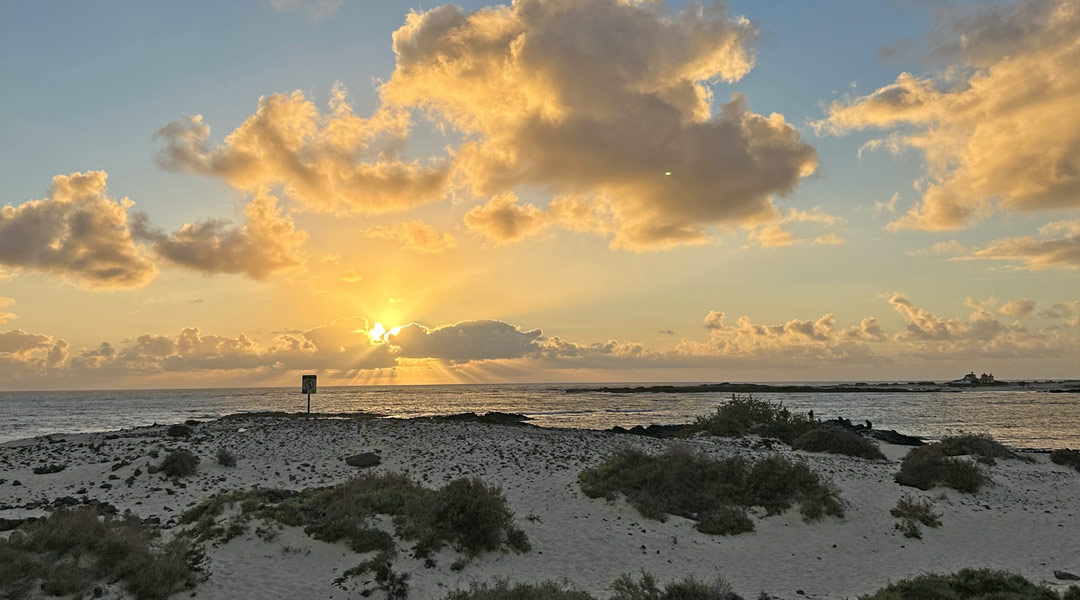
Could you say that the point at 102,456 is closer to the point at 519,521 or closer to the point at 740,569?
the point at 519,521

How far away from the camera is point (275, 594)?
39.7 ft

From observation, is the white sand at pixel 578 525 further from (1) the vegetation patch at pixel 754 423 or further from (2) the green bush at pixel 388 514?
(1) the vegetation patch at pixel 754 423

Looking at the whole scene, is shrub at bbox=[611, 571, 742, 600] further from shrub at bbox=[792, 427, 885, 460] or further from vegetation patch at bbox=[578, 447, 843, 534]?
shrub at bbox=[792, 427, 885, 460]

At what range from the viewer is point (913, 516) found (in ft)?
Answer: 61.5

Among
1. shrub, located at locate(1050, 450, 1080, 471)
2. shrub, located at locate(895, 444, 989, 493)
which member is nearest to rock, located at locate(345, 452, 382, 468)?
shrub, located at locate(895, 444, 989, 493)

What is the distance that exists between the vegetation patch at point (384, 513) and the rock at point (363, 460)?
8.18 m

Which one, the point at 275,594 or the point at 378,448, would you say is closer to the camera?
the point at 275,594

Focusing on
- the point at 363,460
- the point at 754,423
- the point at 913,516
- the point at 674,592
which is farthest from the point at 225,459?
the point at 754,423

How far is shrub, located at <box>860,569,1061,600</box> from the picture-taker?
1156 cm

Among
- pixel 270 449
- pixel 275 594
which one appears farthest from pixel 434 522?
pixel 270 449

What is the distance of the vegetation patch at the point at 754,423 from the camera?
36406 mm

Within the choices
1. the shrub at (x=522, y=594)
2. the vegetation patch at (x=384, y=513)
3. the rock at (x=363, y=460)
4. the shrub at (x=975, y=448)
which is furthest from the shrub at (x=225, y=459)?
the shrub at (x=975, y=448)

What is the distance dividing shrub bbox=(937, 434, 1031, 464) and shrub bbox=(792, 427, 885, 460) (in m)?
2.94

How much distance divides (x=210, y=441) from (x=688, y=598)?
2764 cm
